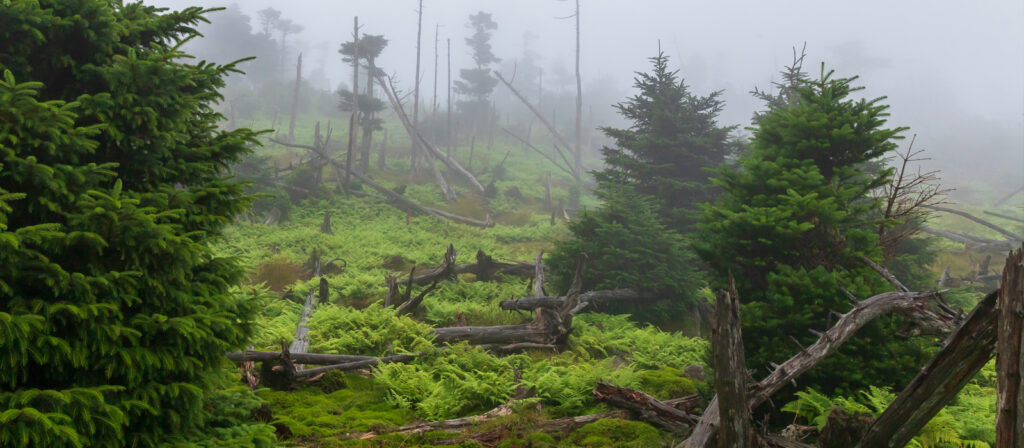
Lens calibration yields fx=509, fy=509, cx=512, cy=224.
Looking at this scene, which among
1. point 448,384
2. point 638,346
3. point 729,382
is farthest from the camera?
point 638,346

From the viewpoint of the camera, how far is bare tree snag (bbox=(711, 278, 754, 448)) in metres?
4.36

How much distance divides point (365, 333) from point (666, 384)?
4997 mm

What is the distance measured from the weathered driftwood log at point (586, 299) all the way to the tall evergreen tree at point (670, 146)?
432 cm

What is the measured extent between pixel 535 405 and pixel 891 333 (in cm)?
406

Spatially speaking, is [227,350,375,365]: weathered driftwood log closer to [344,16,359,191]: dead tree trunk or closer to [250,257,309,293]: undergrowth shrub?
[250,257,309,293]: undergrowth shrub

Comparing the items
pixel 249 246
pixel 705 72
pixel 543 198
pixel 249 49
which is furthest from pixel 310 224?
pixel 705 72

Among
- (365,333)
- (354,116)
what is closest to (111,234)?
(365,333)

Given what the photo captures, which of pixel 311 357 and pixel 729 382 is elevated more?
pixel 729 382

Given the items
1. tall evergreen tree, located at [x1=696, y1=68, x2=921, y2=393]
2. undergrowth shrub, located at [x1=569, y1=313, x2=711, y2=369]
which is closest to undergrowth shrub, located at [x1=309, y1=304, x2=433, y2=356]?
undergrowth shrub, located at [x1=569, y1=313, x2=711, y2=369]

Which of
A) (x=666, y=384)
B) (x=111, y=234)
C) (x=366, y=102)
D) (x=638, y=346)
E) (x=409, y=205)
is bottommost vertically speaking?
(x=638, y=346)

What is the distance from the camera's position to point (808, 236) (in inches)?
246

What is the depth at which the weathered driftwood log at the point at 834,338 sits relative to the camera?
16.0 feet

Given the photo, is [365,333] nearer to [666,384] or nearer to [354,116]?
[666,384]

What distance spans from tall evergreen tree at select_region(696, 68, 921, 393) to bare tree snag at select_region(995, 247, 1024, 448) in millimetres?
1931
